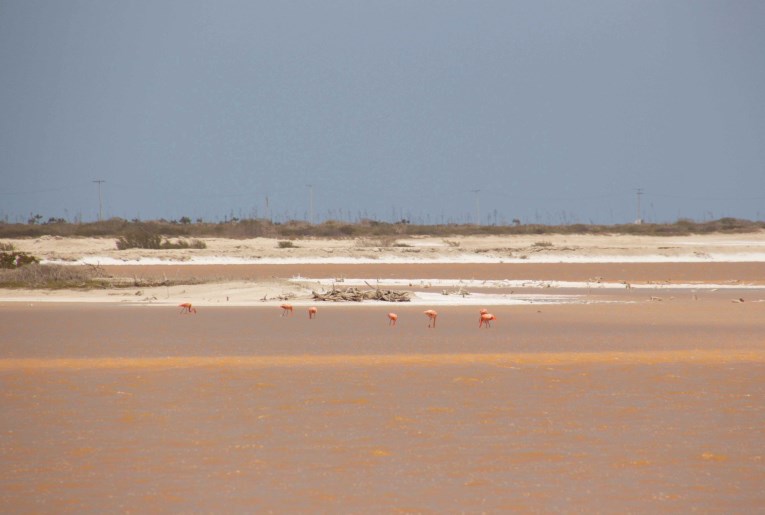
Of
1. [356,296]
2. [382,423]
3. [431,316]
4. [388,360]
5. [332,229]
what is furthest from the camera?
[332,229]

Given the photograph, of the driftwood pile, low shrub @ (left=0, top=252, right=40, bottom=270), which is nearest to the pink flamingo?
the driftwood pile

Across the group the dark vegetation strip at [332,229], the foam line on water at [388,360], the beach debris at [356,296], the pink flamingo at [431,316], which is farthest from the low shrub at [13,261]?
the dark vegetation strip at [332,229]

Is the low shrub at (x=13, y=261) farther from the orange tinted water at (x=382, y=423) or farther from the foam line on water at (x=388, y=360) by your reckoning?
the foam line on water at (x=388, y=360)

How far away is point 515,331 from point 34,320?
8.35 metres

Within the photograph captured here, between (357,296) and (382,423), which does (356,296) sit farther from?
(382,423)

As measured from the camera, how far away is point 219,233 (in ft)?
201

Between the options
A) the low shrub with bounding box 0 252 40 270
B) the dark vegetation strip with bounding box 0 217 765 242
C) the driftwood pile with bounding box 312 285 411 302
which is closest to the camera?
the driftwood pile with bounding box 312 285 411 302

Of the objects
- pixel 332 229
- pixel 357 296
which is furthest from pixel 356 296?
pixel 332 229

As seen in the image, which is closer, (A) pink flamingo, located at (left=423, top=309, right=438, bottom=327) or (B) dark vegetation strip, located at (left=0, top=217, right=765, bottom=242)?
(A) pink flamingo, located at (left=423, top=309, right=438, bottom=327)

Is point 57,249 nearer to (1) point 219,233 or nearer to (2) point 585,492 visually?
(1) point 219,233

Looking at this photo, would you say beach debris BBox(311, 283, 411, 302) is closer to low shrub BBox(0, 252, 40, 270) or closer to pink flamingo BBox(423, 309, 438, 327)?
pink flamingo BBox(423, 309, 438, 327)

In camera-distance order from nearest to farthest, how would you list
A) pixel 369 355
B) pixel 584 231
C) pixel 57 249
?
pixel 369 355 → pixel 57 249 → pixel 584 231

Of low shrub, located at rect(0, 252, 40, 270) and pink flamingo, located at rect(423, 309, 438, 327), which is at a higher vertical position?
low shrub, located at rect(0, 252, 40, 270)

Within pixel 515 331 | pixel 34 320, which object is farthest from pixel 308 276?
pixel 515 331
